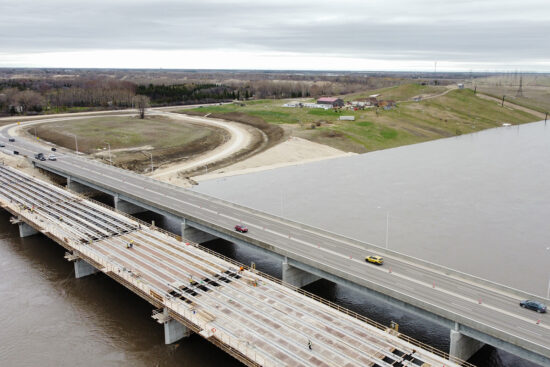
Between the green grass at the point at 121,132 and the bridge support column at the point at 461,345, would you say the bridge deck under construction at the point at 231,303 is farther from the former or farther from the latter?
the green grass at the point at 121,132

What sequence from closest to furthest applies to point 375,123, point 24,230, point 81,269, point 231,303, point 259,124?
point 231,303 → point 81,269 → point 24,230 → point 375,123 → point 259,124

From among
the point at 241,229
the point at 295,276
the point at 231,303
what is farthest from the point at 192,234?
the point at 231,303

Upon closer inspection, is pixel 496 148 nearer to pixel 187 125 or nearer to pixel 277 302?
pixel 187 125

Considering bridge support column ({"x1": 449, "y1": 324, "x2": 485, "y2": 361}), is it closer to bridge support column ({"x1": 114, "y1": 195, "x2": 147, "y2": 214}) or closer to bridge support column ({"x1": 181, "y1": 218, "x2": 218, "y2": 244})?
bridge support column ({"x1": 181, "y1": 218, "x2": 218, "y2": 244})

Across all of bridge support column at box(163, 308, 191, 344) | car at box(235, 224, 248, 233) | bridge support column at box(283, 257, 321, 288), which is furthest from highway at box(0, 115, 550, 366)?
bridge support column at box(163, 308, 191, 344)

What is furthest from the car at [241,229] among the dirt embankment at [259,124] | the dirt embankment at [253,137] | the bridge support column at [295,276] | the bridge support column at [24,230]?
the dirt embankment at [259,124]

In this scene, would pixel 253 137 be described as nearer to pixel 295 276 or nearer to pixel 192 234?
pixel 192 234
